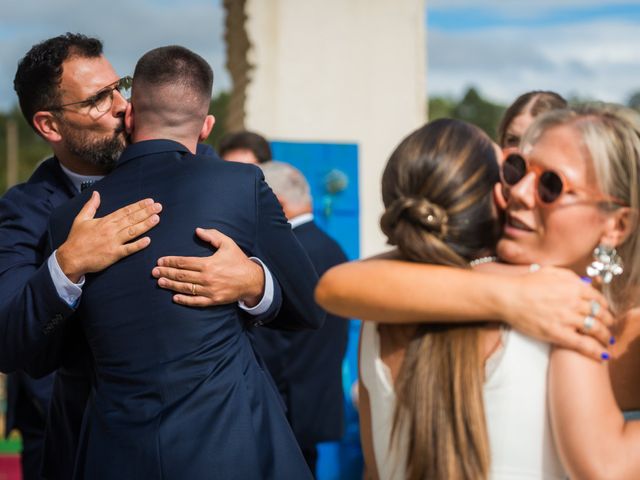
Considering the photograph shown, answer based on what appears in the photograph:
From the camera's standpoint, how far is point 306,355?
14.6 ft

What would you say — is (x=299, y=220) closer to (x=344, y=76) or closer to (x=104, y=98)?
(x=344, y=76)

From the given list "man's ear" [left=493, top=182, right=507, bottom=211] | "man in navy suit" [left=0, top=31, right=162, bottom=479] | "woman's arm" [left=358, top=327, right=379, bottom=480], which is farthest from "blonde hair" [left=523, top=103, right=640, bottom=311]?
"man in navy suit" [left=0, top=31, right=162, bottom=479]

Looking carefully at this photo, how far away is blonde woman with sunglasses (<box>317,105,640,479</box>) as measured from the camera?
1.53 metres

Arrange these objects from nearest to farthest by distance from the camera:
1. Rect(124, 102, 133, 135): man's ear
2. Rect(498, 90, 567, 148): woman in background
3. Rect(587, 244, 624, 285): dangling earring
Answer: Rect(587, 244, 624, 285): dangling earring → Rect(124, 102, 133, 135): man's ear → Rect(498, 90, 567, 148): woman in background

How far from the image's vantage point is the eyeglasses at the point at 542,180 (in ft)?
5.44

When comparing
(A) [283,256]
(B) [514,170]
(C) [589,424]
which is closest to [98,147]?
(A) [283,256]

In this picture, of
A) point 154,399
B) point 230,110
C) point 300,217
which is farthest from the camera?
point 230,110

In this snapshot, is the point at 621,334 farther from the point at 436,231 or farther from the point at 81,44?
the point at 81,44

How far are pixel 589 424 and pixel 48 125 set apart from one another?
1.92m

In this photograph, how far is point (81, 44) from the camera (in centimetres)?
275

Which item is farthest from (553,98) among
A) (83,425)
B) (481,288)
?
(83,425)

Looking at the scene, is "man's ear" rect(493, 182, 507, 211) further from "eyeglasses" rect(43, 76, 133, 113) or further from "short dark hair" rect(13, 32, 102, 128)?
"short dark hair" rect(13, 32, 102, 128)

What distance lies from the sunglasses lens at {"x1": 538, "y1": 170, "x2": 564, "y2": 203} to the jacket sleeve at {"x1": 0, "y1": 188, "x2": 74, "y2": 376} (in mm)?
1218

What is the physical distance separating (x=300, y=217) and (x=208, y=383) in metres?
2.37
